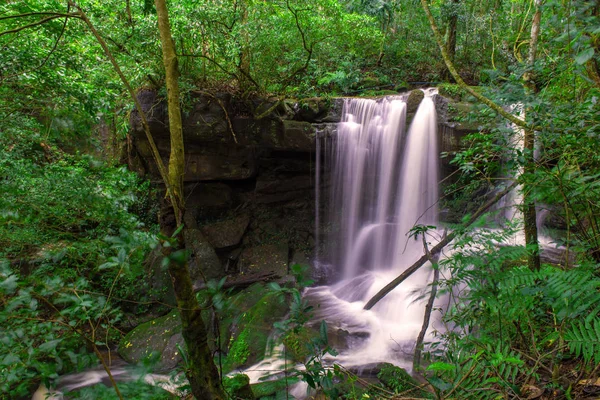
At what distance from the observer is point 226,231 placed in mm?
9781

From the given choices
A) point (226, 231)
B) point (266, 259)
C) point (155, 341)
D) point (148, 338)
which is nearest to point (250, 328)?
point (155, 341)

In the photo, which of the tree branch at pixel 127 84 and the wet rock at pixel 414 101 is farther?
the wet rock at pixel 414 101

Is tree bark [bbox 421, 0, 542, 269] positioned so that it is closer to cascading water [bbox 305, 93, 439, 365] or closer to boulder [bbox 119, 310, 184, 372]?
cascading water [bbox 305, 93, 439, 365]

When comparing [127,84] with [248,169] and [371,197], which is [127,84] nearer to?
[248,169]

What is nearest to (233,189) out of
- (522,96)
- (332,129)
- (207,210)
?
(207,210)

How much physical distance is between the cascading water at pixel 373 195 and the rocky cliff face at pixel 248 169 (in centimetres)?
38

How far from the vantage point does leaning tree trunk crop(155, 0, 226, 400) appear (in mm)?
2150

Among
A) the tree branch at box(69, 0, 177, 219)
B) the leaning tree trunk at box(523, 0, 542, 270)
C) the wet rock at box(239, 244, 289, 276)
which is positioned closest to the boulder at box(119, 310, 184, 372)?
the wet rock at box(239, 244, 289, 276)

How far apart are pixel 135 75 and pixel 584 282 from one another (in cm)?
676

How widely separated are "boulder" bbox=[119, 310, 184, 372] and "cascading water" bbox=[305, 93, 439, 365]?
296 cm

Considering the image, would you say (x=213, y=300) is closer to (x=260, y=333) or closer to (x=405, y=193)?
(x=260, y=333)

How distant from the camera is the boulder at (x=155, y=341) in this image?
597cm

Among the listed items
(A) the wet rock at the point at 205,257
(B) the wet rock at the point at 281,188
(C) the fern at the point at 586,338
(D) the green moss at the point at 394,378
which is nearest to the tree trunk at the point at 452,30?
(B) the wet rock at the point at 281,188

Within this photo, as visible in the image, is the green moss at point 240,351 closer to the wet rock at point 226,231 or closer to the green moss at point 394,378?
the green moss at point 394,378
